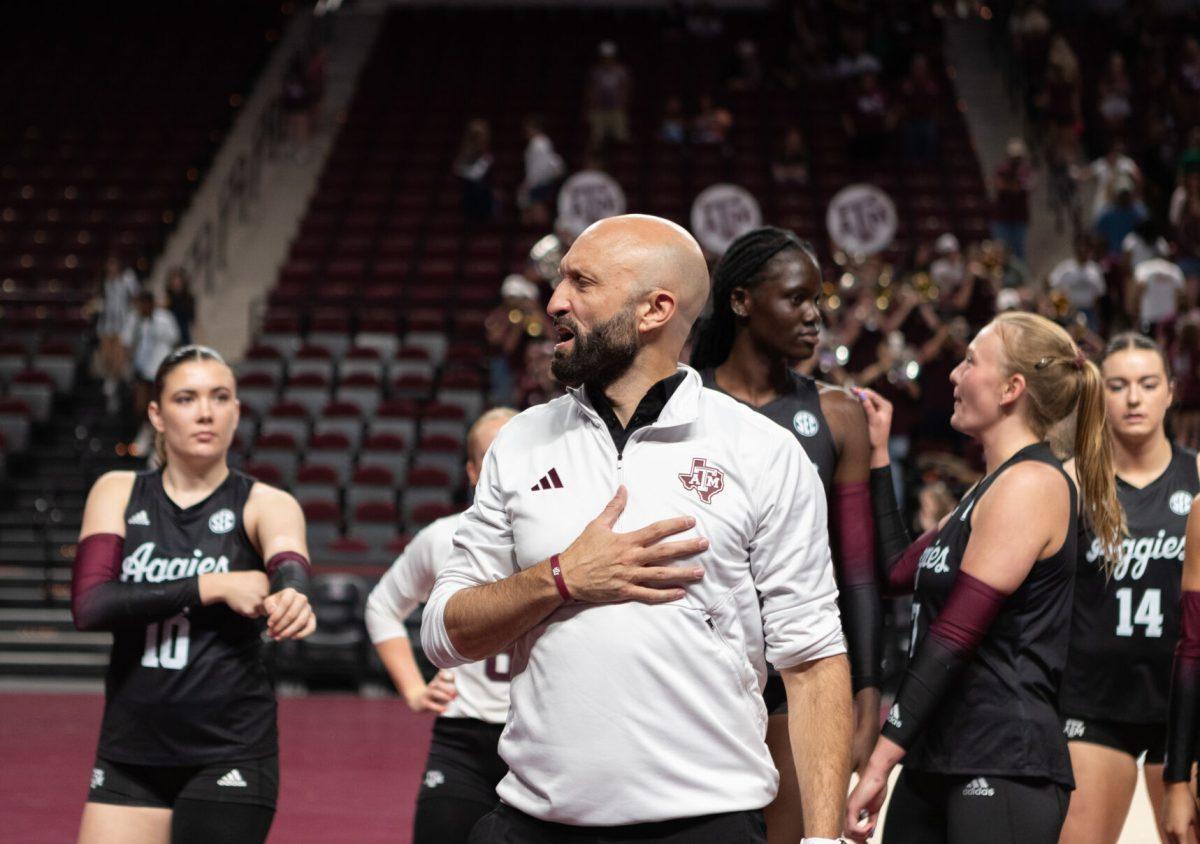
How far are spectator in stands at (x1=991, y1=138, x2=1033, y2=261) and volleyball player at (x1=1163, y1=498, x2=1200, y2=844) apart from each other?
1271 cm

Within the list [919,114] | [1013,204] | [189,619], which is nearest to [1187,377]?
[1013,204]

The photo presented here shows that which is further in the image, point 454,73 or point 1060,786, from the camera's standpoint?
point 454,73

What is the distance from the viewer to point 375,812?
7.94m

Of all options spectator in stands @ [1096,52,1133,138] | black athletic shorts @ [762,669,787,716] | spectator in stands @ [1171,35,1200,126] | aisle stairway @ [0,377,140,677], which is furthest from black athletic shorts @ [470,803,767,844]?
spectator in stands @ [1096,52,1133,138]

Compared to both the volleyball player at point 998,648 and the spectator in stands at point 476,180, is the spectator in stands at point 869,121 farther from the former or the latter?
the volleyball player at point 998,648

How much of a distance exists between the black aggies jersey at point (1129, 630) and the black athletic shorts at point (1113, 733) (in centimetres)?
2

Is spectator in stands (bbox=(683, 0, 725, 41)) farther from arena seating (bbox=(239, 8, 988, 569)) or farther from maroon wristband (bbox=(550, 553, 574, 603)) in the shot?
maroon wristband (bbox=(550, 553, 574, 603))

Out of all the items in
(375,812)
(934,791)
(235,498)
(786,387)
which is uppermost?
(786,387)

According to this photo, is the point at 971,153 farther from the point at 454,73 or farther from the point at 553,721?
the point at 553,721

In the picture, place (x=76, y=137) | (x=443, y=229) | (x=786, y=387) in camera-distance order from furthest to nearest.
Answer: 1. (x=76, y=137)
2. (x=443, y=229)
3. (x=786, y=387)

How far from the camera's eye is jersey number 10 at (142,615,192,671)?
4023 millimetres

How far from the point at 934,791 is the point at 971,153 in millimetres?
17242

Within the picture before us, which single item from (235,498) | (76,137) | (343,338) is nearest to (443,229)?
(343,338)

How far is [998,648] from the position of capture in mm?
3396
